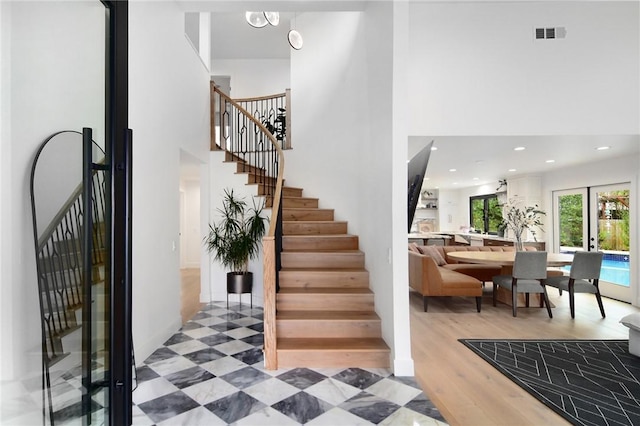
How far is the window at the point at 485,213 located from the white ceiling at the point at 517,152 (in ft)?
7.39

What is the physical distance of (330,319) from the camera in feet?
10.2

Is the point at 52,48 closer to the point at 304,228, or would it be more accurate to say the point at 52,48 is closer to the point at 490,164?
the point at 304,228

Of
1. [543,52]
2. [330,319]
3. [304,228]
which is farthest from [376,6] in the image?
[330,319]

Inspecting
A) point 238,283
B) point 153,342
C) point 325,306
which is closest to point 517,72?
point 325,306

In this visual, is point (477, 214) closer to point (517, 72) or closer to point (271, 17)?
point (517, 72)

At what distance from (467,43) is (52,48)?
4.12 m

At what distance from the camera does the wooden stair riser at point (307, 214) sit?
16.5 feet

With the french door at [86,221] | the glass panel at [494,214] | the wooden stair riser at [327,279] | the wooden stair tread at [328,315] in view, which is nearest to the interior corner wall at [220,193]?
the wooden stair riser at [327,279]

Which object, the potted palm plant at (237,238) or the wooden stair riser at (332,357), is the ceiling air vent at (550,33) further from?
the potted palm plant at (237,238)

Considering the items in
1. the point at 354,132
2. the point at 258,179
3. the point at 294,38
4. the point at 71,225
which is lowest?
the point at 71,225

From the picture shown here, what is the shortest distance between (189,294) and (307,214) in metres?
2.62

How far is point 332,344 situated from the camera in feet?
9.71

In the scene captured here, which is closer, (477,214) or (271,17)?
(271,17)

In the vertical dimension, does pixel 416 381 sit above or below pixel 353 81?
below
